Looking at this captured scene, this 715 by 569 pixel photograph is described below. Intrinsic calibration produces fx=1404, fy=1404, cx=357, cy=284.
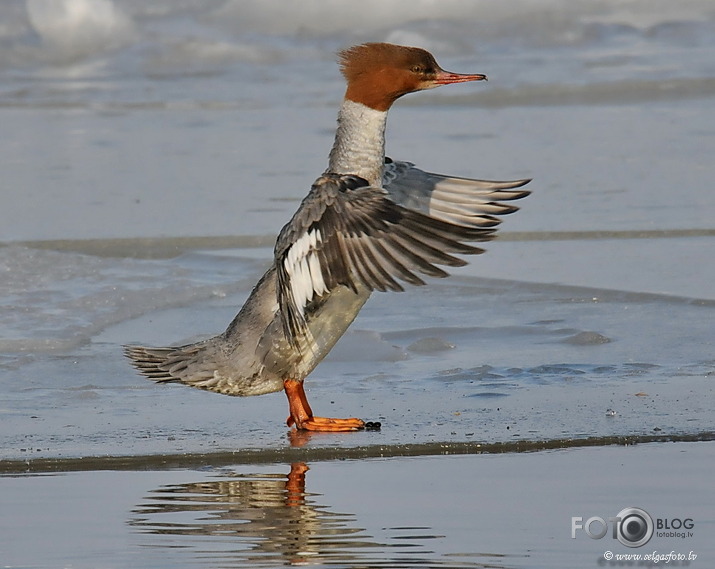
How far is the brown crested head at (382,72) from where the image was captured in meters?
6.07

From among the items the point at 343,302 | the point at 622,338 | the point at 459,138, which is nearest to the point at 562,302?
the point at 622,338

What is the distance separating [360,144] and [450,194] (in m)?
0.56

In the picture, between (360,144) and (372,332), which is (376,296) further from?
(360,144)

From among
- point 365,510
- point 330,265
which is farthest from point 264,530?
point 330,265

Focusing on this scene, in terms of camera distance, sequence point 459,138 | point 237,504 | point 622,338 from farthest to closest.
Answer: point 459,138, point 622,338, point 237,504

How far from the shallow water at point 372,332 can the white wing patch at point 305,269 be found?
0.57m

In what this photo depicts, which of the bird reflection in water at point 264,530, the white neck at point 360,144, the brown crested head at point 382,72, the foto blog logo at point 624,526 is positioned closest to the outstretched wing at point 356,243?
the white neck at point 360,144

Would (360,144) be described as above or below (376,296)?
above

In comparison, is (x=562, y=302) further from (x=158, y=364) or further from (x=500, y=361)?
(x=158, y=364)

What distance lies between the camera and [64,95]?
1712 centimetres

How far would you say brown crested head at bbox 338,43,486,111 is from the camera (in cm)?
607

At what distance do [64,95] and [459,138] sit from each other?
243 inches

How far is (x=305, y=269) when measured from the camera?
5.47m

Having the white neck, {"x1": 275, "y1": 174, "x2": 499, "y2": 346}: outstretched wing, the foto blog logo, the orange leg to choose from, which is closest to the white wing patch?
{"x1": 275, "y1": 174, "x2": 499, "y2": 346}: outstretched wing
